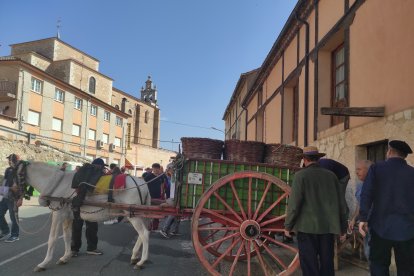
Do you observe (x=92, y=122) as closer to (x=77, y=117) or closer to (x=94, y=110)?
(x=94, y=110)

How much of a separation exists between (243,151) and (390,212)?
7.91 feet

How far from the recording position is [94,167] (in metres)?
6.59

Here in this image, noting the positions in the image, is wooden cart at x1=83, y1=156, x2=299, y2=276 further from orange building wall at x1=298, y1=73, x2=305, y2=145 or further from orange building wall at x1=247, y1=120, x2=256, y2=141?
orange building wall at x1=247, y1=120, x2=256, y2=141

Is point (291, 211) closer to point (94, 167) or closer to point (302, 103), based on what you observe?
point (94, 167)

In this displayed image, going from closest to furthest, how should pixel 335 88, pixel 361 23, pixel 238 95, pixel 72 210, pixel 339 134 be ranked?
pixel 72 210
pixel 361 23
pixel 339 134
pixel 335 88
pixel 238 95

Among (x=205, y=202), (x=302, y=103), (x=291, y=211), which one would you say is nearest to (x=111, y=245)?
(x=205, y=202)

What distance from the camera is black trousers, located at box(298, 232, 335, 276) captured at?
160 inches

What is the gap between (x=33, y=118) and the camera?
3466 cm

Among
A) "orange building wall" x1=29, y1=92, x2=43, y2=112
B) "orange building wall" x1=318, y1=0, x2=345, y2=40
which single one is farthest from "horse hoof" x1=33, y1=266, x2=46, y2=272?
"orange building wall" x1=29, y1=92, x2=43, y2=112

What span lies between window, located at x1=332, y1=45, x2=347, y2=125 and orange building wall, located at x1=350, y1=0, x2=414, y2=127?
1.00 meters

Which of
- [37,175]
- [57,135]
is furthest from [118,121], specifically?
[37,175]

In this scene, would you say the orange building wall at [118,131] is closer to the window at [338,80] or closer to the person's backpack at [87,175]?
the window at [338,80]

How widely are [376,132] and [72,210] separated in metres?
5.10

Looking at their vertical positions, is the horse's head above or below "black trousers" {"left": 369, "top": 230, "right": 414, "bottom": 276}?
above
